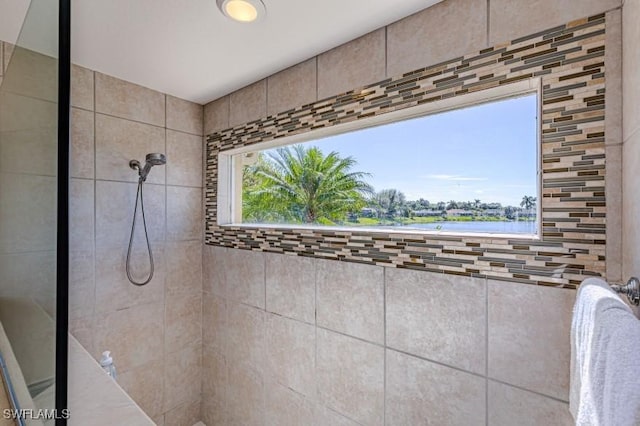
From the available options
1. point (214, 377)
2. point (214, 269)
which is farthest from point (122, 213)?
point (214, 377)

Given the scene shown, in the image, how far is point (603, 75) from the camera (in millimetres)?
952

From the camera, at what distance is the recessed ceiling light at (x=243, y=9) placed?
1.26 m

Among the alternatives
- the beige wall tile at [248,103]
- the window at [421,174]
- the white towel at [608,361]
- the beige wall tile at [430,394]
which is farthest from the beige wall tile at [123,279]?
the white towel at [608,361]

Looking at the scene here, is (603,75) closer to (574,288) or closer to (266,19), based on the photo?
(574,288)

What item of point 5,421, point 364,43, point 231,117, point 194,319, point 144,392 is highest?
point 364,43

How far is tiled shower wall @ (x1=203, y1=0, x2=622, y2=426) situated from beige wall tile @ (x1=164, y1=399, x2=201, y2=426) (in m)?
0.21

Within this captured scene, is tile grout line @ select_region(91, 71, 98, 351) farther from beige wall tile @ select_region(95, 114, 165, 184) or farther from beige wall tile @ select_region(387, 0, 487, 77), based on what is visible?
beige wall tile @ select_region(387, 0, 487, 77)

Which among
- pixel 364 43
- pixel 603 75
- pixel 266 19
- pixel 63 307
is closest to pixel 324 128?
pixel 364 43

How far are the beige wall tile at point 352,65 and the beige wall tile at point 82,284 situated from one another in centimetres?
166

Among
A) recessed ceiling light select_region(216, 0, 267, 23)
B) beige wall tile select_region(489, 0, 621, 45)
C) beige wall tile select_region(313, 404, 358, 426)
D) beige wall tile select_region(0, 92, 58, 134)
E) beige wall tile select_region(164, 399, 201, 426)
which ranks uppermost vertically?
recessed ceiling light select_region(216, 0, 267, 23)

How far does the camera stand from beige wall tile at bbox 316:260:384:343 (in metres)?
1.45

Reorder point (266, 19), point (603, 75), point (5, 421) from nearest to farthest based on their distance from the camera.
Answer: point (5, 421)
point (603, 75)
point (266, 19)

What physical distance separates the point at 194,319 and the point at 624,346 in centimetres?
243

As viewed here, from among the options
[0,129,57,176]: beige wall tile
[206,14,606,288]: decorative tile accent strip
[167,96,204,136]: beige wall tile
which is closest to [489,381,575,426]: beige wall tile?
[206,14,606,288]: decorative tile accent strip
